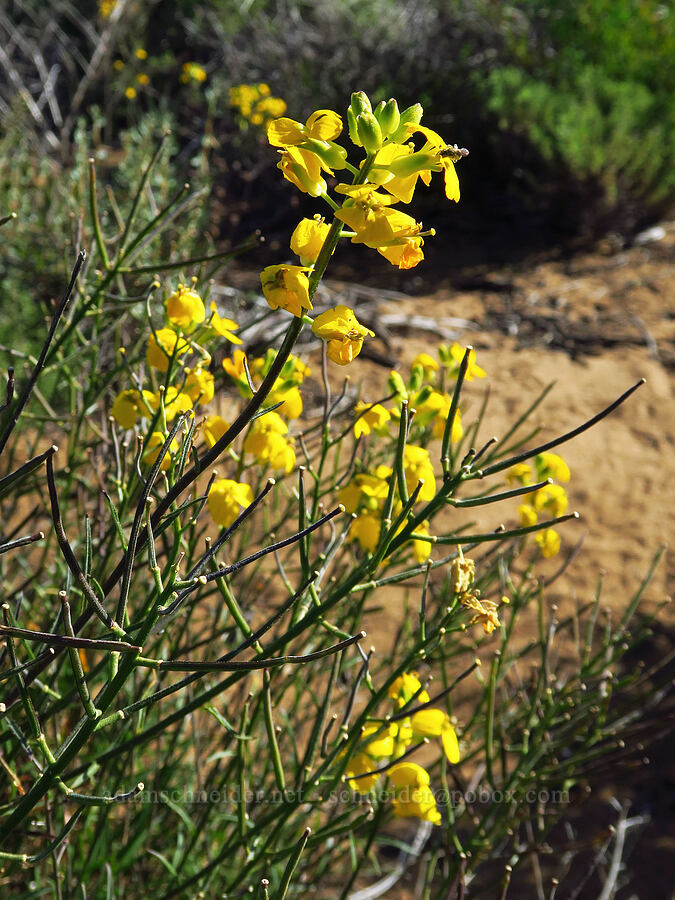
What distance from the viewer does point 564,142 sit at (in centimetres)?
515

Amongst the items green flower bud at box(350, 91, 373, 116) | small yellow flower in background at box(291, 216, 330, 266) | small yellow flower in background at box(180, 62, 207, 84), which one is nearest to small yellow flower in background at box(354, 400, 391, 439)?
small yellow flower in background at box(291, 216, 330, 266)

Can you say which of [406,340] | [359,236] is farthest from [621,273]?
[359,236]

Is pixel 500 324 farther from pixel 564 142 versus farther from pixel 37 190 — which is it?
pixel 37 190

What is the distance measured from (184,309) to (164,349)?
0.23 feet

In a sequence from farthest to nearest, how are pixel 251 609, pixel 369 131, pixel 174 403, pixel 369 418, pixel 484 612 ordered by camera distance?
pixel 251 609
pixel 369 418
pixel 174 403
pixel 484 612
pixel 369 131

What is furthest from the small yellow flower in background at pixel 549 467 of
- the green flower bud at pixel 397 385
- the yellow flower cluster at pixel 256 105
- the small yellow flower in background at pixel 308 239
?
the yellow flower cluster at pixel 256 105

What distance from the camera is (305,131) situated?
2.85 ft

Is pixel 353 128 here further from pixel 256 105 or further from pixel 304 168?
pixel 256 105

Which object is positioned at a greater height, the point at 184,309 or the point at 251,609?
the point at 184,309

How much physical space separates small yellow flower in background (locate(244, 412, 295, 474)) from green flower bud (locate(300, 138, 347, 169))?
1.64 ft

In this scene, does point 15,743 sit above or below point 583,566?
above

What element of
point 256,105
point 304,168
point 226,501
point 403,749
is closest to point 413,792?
point 403,749

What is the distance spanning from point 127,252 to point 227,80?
19.1 ft

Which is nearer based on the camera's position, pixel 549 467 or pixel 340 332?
pixel 340 332
